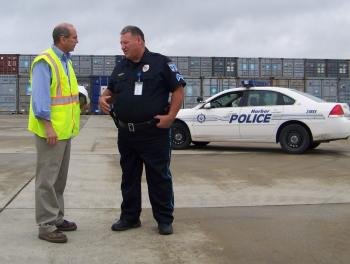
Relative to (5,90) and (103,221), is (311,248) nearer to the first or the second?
(103,221)

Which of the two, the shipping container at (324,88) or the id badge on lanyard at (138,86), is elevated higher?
the shipping container at (324,88)

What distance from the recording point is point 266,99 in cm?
1209

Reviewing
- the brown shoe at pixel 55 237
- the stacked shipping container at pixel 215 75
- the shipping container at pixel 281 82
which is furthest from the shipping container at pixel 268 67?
the brown shoe at pixel 55 237

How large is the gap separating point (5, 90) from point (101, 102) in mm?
32456

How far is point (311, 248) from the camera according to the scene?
187 inches

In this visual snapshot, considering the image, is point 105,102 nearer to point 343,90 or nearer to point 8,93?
point 343,90

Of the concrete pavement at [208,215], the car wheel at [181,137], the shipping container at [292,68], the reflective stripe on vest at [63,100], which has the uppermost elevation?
the shipping container at [292,68]

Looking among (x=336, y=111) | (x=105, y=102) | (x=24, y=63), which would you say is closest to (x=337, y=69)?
(x=24, y=63)

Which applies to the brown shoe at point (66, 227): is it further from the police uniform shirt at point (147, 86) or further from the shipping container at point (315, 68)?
the shipping container at point (315, 68)

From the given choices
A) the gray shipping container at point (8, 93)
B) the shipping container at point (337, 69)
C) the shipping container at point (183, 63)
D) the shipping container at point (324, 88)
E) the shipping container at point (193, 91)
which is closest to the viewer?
the shipping container at point (324, 88)

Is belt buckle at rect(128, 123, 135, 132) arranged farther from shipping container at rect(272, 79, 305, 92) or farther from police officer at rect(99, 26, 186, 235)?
shipping container at rect(272, 79, 305, 92)

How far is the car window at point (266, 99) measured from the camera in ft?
39.0

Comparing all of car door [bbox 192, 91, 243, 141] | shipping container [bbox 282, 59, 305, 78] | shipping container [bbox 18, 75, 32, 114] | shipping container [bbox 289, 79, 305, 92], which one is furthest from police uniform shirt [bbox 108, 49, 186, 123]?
shipping container [bbox 18, 75, 32, 114]

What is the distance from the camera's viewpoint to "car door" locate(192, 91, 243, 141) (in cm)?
1228
